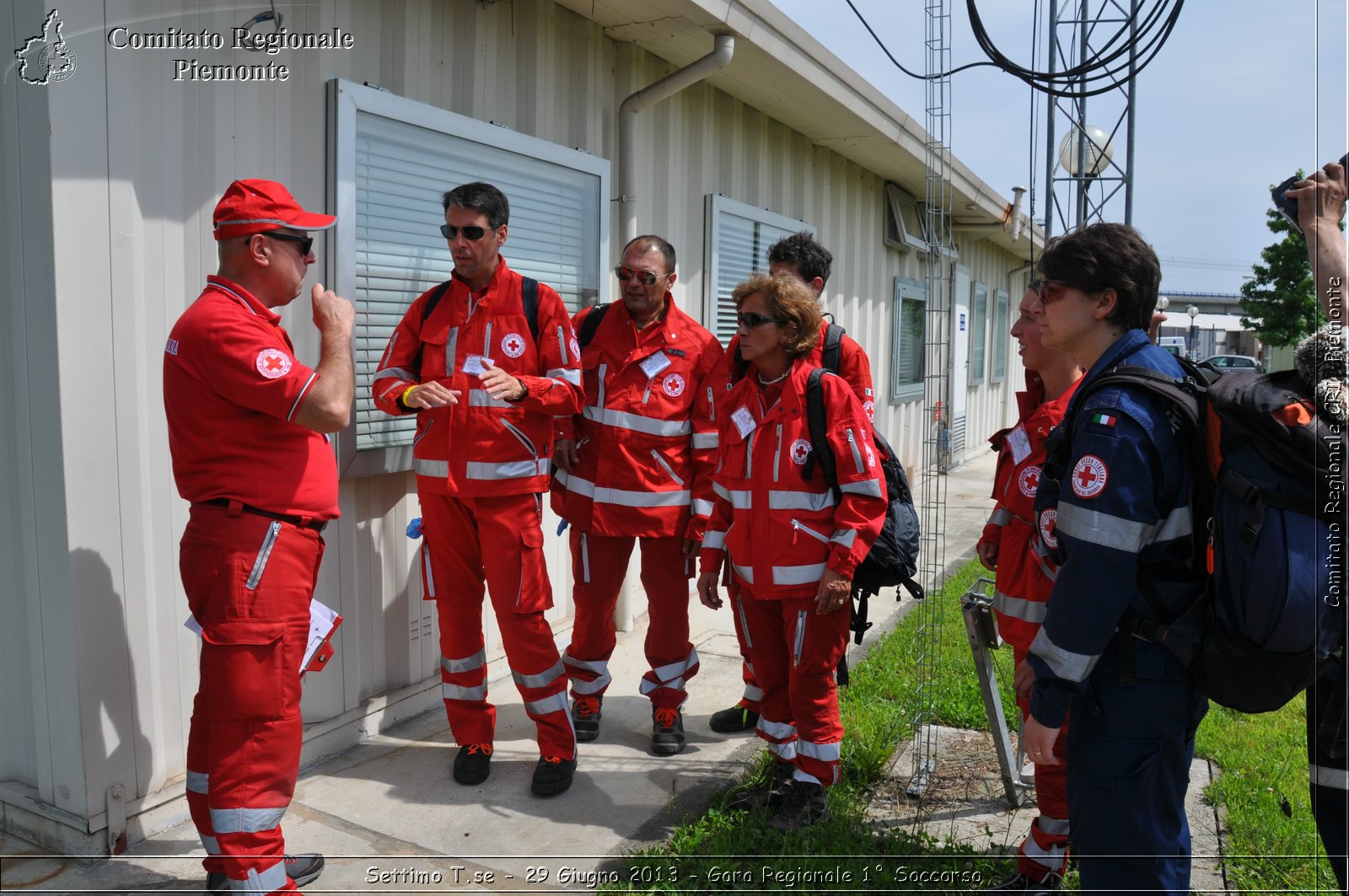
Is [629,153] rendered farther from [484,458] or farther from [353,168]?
[484,458]

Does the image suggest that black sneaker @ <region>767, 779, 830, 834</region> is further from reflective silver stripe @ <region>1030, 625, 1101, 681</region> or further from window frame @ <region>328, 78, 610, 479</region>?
window frame @ <region>328, 78, 610, 479</region>

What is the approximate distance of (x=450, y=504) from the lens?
149 inches

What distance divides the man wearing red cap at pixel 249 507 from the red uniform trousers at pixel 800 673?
1.60 metres

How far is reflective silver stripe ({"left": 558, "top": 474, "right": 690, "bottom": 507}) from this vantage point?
163 inches

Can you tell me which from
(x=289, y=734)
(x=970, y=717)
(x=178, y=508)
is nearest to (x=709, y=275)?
(x=970, y=717)

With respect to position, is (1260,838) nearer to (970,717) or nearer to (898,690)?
(970,717)

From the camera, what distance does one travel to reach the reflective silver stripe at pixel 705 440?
14.0 feet

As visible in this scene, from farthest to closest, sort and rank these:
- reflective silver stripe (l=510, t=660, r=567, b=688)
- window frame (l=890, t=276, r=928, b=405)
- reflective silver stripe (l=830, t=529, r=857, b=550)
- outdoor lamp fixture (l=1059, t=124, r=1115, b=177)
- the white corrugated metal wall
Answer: window frame (l=890, t=276, r=928, b=405)
outdoor lamp fixture (l=1059, t=124, r=1115, b=177)
reflective silver stripe (l=510, t=660, r=567, b=688)
reflective silver stripe (l=830, t=529, r=857, b=550)
the white corrugated metal wall

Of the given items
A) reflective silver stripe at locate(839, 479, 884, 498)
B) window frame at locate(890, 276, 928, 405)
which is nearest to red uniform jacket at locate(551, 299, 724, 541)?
reflective silver stripe at locate(839, 479, 884, 498)

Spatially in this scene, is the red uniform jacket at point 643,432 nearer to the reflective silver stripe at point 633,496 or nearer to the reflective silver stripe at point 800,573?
the reflective silver stripe at point 633,496

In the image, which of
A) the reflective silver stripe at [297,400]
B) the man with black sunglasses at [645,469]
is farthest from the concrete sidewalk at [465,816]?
the reflective silver stripe at [297,400]

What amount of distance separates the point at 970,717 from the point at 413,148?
3.80 meters

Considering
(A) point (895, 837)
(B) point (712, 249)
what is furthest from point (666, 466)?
(B) point (712, 249)

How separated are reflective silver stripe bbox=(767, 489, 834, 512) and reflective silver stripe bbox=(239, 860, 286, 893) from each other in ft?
6.28
